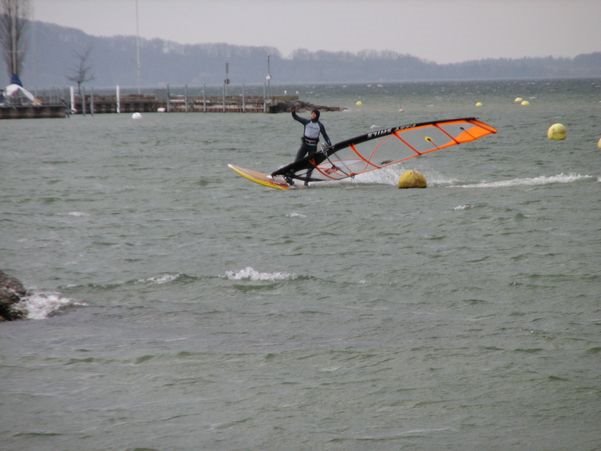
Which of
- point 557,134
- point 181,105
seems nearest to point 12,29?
point 181,105

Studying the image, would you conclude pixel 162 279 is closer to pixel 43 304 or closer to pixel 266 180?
pixel 43 304

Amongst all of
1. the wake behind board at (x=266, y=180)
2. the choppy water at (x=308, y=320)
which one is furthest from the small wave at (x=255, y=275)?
the wake behind board at (x=266, y=180)

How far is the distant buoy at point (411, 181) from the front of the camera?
26.8 metres

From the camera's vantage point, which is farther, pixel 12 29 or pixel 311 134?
pixel 12 29

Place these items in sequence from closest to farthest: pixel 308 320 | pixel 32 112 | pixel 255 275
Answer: pixel 308 320, pixel 255 275, pixel 32 112

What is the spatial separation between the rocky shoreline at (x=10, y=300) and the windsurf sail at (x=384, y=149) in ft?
44.3

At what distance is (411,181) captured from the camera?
88.0 ft

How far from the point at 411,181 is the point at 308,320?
1427 cm

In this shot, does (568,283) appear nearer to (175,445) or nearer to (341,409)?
(341,409)

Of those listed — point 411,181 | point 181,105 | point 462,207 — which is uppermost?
point 181,105

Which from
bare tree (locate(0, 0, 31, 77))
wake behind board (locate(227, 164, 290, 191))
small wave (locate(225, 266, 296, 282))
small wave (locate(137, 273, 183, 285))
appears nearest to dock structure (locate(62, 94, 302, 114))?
bare tree (locate(0, 0, 31, 77))

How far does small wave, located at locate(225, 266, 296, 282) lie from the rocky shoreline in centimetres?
339

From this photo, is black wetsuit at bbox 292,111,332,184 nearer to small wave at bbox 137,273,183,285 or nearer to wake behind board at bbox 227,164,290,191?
wake behind board at bbox 227,164,290,191

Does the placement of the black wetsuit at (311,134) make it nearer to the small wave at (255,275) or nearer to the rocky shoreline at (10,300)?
the small wave at (255,275)
